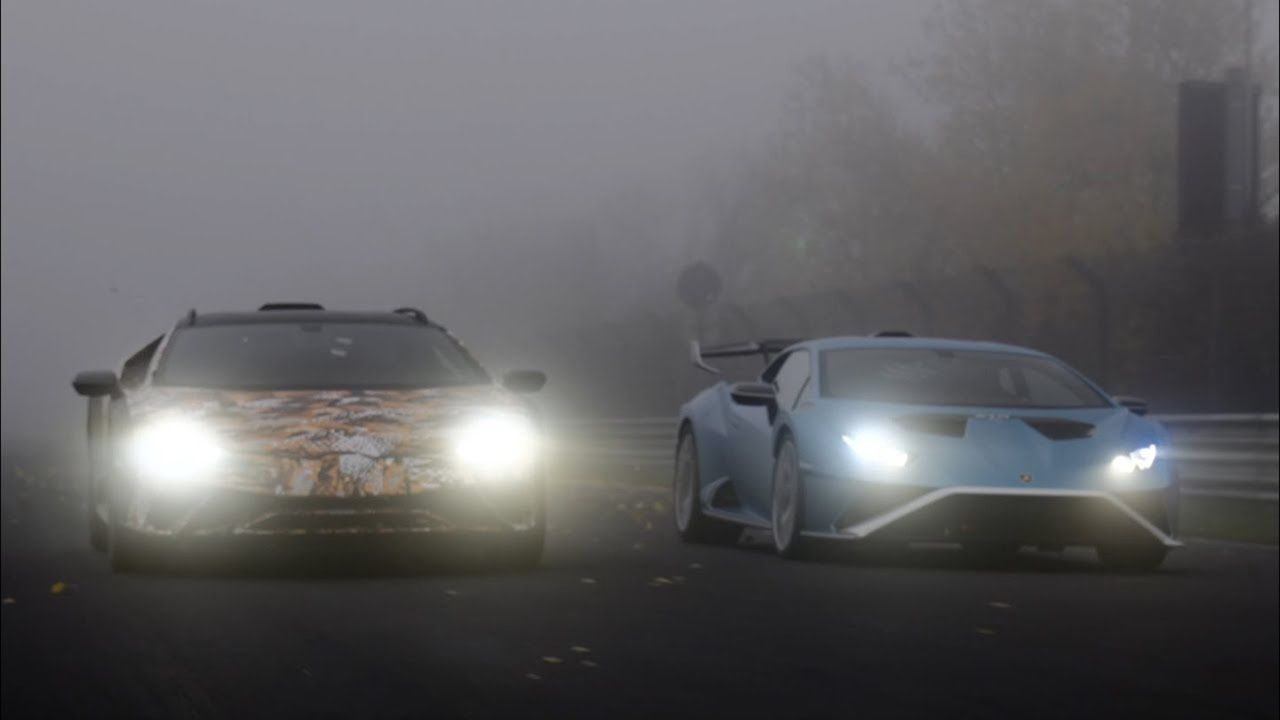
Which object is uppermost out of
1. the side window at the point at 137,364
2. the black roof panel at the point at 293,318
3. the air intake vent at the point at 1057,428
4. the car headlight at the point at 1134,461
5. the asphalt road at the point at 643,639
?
the black roof panel at the point at 293,318

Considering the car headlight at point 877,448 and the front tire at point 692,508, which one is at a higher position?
the car headlight at point 877,448

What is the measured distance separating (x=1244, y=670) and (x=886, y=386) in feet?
17.8

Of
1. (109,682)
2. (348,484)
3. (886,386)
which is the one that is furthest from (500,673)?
(886,386)

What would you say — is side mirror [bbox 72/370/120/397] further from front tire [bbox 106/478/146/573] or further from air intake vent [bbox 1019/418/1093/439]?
air intake vent [bbox 1019/418/1093/439]

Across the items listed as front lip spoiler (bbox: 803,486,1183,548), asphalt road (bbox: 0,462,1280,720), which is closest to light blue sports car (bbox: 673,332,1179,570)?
front lip spoiler (bbox: 803,486,1183,548)

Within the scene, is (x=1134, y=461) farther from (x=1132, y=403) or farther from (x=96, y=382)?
(x=96, y=382)

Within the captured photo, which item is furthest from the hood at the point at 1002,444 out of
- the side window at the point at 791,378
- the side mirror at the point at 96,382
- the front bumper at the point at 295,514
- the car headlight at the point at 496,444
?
the side mirror at the point at 96,382

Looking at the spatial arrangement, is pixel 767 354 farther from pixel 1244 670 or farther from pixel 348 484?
pixel 1244 670

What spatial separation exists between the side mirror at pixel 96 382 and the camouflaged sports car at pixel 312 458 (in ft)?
0.03

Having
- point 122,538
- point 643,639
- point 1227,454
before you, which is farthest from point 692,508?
point 643,639

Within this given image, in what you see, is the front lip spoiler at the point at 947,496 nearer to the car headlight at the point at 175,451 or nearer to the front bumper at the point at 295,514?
the front bumper at the point at 295,514

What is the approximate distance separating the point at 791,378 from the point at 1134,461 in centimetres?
222

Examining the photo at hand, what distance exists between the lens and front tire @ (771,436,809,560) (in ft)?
39.9

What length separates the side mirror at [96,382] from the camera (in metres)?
11.6
